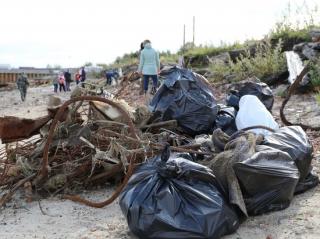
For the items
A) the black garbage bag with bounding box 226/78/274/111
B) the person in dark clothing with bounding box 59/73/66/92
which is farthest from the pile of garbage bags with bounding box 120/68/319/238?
the person in dark clothing with bounding box 59/73/66/92

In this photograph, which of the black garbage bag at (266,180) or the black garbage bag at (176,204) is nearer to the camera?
the black garbage bag at (176,204)

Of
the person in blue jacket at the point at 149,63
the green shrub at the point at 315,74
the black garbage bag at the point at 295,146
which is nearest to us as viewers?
the black garbage bag at the point at 295,146

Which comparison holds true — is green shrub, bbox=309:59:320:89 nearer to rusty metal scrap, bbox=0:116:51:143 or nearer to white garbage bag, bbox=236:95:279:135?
white garbage bag, bbox=236:95:279:135

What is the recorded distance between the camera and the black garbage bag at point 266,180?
3.31 metres

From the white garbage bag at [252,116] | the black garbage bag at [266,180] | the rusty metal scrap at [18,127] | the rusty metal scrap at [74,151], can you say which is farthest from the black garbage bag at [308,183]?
the rusty metal scrap at [18,127]

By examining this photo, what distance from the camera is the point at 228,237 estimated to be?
3.11m

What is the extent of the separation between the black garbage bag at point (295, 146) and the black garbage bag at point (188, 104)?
987 millimetres

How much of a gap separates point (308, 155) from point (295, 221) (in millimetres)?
731

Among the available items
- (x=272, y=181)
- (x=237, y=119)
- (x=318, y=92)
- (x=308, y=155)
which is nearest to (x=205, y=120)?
(x=237, y=119)

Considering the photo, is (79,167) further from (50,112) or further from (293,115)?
(293,115)

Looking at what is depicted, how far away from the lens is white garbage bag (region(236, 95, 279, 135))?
4.52 meters

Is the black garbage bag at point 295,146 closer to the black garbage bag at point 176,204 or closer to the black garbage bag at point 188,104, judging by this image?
the black garbage bag at point 176,204

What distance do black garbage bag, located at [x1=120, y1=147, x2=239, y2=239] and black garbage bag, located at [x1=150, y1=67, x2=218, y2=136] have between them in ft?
5.43

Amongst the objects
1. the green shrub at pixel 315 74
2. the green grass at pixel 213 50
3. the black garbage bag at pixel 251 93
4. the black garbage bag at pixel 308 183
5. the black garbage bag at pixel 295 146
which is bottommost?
the black garbage bag at pixel 308 183
